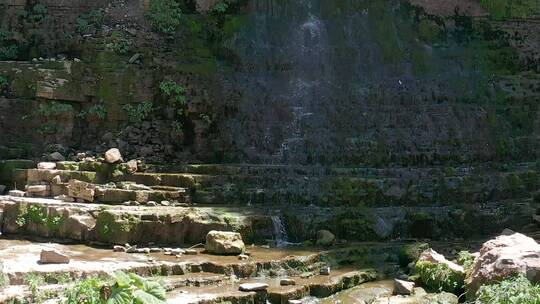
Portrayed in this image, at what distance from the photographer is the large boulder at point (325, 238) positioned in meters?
13.3

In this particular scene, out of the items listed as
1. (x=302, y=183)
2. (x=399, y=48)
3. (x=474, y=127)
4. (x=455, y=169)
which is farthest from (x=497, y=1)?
(x=302, y=183)

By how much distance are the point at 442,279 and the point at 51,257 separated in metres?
6.56

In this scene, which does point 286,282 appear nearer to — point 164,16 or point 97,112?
point 97,112

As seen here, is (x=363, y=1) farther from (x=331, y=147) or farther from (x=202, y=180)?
(x=202, y=180)

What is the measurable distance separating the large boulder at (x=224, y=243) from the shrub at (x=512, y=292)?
16.7 ft

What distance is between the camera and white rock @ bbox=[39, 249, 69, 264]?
408 inches

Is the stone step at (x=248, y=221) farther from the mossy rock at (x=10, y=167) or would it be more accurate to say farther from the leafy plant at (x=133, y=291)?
the leafy plant at (x=133, y=291)

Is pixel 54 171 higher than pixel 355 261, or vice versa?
pixel 54 171

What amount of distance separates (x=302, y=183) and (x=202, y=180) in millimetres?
2471

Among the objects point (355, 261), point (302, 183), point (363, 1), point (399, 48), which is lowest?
point (355, 261)

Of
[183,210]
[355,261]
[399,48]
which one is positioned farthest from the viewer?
[399,48]

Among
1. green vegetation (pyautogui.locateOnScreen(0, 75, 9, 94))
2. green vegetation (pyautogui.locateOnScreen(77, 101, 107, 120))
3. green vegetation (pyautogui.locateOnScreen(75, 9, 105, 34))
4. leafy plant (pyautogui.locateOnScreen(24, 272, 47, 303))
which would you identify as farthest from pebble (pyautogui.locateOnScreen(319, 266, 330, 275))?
green vegetation (pyautogui.locateOnScreen(75, 9, 105, 34))

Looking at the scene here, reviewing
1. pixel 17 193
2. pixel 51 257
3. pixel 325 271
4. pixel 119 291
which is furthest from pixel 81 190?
pixel 119 291

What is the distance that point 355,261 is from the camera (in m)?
12.0
